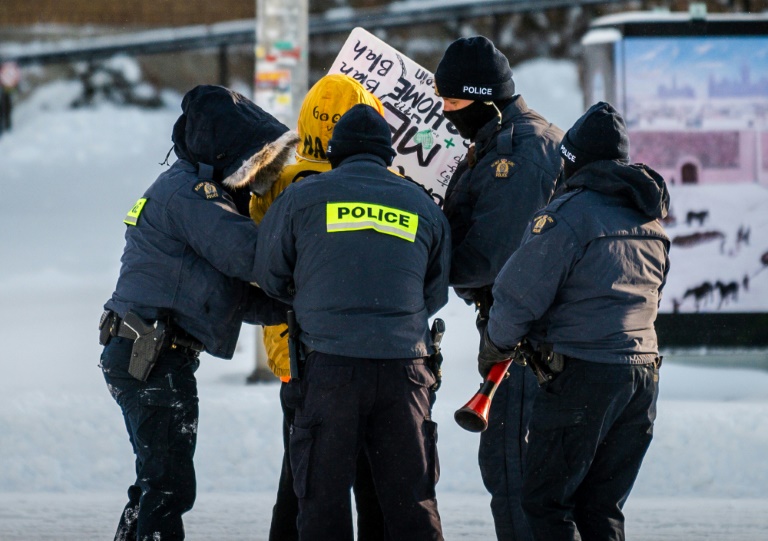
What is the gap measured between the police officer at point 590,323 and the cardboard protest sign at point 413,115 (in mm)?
821

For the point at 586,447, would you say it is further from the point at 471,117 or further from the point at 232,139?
the point at 232,139

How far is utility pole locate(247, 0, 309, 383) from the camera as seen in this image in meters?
7.11

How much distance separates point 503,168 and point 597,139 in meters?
0.41

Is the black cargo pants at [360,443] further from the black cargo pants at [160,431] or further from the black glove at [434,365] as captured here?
the black cargo pants at [160,431]

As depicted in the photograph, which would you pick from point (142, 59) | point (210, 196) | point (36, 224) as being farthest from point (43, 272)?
point (210, 196)

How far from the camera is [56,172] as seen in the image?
14172 millimetres

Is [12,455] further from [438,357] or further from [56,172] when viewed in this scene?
[56,172]

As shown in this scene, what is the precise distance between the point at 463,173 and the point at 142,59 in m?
12.2

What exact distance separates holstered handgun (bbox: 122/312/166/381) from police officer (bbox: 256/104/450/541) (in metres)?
0.49

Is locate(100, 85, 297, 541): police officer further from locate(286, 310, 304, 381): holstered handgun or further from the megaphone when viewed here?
the megaphone

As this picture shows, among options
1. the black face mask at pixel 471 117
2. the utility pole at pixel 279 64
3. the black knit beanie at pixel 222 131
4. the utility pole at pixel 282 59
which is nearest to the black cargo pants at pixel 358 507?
the black knit beanie at pixel 222 131

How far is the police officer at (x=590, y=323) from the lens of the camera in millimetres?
3461

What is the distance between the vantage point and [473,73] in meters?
3.91

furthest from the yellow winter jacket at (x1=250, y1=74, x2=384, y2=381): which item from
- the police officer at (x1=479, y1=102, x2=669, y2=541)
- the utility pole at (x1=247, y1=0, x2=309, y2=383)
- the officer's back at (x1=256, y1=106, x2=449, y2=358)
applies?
the utility pole at (x1=247, y1=0, x2=309, y2=383)
